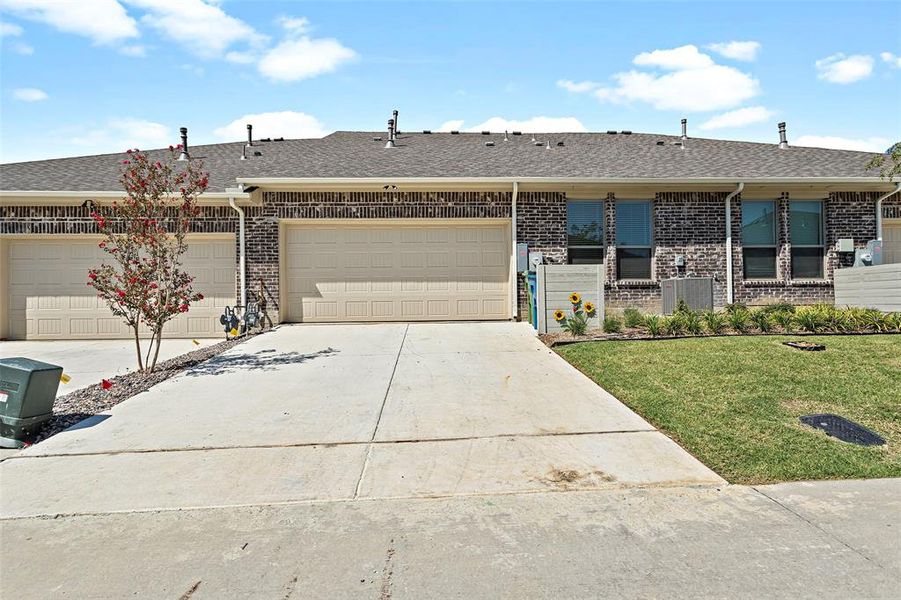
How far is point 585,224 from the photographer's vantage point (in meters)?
12.1

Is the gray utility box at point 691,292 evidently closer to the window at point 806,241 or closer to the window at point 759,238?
the window at point 759,238

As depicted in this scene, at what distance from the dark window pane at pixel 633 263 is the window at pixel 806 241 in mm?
3554

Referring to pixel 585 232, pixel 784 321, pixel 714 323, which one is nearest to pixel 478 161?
pixel 585 232

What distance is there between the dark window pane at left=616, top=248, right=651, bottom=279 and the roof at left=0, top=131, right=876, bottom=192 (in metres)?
1.73

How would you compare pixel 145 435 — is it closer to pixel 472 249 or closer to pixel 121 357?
pixel 121 357

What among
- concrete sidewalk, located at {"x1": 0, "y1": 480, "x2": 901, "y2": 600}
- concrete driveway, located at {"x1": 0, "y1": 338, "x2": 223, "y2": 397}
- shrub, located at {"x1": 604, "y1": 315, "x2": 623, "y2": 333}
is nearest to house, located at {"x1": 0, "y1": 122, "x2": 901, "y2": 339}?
concrete driveway, located at {"x1": 0, "y1": 338, "x2": 223, "y2": 397}

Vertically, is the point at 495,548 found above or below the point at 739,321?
Result: below

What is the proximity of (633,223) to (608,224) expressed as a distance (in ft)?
2.12

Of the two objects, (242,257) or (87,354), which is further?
(242,257)

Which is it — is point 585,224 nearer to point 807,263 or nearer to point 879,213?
point 807,263

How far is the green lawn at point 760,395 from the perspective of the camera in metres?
4.14

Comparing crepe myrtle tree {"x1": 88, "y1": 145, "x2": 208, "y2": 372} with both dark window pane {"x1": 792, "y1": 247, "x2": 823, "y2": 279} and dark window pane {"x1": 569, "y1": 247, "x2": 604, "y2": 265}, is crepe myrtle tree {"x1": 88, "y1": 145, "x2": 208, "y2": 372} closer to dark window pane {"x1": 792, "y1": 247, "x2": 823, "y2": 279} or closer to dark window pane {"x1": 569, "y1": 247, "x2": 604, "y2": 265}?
dark window pane {"x1": 569, "y1": 247, "x2": 604, "y2": 265}

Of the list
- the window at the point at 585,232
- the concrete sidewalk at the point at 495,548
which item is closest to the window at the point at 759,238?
the window at the point at 585,232

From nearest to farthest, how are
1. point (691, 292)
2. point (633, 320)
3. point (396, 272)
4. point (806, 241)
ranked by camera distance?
point (633, 320), point (691, 292), point (396, 272), point (806, 241)
